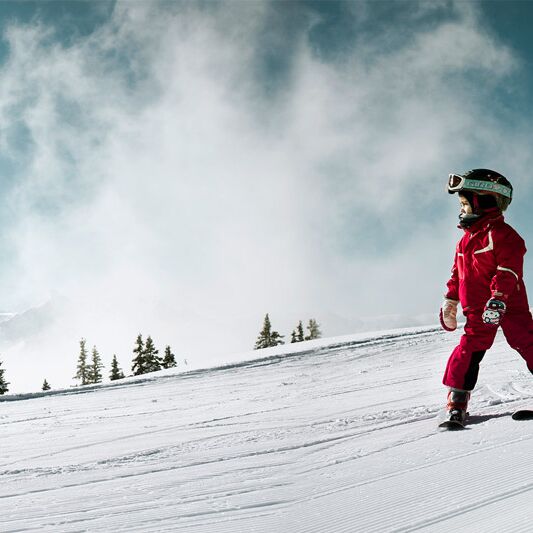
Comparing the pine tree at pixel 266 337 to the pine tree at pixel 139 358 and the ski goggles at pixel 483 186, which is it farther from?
the ski goggles at pixel 483 186

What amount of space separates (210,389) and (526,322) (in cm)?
346

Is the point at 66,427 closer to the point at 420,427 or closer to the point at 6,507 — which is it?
the point at 6,507

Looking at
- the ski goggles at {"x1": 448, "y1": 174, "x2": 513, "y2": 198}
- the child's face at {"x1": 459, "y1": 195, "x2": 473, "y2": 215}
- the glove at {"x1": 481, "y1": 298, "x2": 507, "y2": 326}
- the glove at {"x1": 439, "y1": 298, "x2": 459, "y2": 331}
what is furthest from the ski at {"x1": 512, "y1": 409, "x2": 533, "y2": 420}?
the ski goggles at {"x1": 448, "y1": 174, "x2": 513, "y2": 198}

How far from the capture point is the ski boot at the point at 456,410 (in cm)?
272

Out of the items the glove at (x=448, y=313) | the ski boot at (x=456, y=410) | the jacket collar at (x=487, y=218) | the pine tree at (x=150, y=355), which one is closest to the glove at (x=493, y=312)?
the ski boot at (x=456, y=410)

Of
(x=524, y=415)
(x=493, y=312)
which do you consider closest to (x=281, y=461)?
(x=524, y=415)

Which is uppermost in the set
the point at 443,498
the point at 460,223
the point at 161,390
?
the point at 460,223

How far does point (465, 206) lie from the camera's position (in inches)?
140

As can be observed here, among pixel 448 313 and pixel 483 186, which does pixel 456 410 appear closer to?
pixel 448 313

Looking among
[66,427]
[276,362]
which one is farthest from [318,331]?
[66,427]

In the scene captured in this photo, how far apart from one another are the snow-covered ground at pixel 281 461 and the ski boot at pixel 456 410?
0.31 feet

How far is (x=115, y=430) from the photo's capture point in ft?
11.6

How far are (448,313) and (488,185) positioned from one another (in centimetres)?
105

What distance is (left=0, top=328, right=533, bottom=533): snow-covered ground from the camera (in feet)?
4.92
